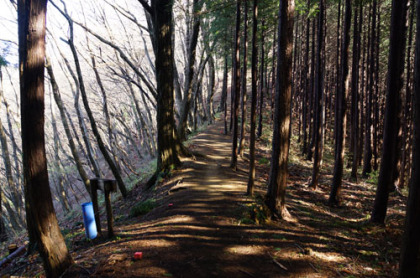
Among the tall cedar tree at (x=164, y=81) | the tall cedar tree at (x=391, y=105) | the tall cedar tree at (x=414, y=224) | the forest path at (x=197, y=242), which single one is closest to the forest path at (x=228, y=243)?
the forest path at (x=197, y=242)

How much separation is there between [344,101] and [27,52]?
9485 mm

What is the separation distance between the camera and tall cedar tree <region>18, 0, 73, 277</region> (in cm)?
375

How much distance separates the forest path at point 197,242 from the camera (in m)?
3.94

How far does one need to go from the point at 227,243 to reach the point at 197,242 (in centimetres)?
57

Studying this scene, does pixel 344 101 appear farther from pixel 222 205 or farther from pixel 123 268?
pixel 123 268

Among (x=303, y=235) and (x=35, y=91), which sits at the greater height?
(x=35, y=91)

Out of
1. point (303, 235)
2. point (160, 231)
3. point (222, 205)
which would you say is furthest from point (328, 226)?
point (160, 231)

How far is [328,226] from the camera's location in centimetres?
669

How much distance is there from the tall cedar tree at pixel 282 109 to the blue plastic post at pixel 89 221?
4286 millimetres

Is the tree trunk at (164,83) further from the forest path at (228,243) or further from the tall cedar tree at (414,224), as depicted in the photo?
the tall cedar tree at (414,224)

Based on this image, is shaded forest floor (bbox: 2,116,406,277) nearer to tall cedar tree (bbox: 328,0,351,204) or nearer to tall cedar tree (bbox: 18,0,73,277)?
tall cedar tree (bbox: 18,0,73,277)

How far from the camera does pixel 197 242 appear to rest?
472cm

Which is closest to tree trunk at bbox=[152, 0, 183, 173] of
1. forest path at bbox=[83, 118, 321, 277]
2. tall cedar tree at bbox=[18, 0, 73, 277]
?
forest path at bbox=[83, 118, 321, 277]

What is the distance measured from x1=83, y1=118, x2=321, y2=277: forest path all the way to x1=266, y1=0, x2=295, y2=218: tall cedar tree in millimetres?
882
